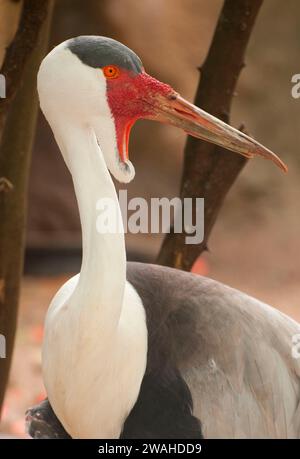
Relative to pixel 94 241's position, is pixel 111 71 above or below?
above

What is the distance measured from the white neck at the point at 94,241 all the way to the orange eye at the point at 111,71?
13cm

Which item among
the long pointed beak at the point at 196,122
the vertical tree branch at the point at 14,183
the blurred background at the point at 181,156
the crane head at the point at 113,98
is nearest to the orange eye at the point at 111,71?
the crane head at the point at 113,98

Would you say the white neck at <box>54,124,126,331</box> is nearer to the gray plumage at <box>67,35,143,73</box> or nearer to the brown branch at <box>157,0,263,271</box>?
the gray plumage at <box>67,35,143,73</box>

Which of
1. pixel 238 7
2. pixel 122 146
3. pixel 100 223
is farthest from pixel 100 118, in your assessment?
pixel 238 7

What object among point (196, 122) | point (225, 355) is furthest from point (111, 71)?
point (225, 355)

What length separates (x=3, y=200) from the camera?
9.97 ft

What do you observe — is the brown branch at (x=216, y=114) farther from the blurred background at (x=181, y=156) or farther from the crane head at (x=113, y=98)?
the blurred background at (x=181, y=156)

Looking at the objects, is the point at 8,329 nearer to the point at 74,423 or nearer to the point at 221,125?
the point at 74,423

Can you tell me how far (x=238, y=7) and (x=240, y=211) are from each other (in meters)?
3.71

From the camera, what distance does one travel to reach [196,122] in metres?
2.27

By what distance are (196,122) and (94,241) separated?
385 mm

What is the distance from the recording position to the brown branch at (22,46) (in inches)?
102

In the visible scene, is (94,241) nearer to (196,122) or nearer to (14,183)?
(196,122)

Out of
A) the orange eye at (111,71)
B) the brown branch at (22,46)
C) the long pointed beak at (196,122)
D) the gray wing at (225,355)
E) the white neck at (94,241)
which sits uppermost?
the brown branch at (22,46)
